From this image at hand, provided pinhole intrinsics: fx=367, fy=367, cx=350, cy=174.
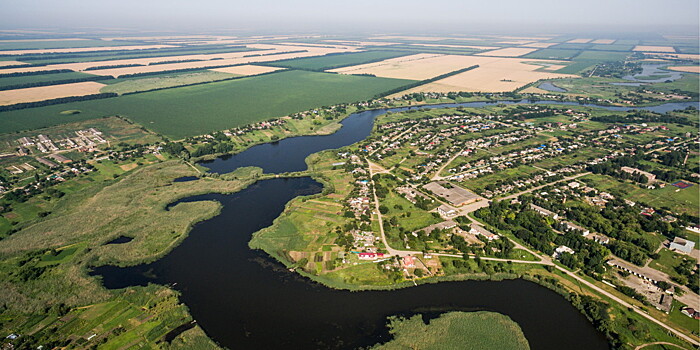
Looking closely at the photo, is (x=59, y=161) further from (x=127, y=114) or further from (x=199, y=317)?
(x=199, y=317)

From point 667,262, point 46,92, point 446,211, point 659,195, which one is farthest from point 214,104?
point 667,262

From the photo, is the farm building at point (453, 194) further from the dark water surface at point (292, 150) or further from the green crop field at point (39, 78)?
the green crop field at point (39, 78)

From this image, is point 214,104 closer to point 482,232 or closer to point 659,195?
point 482,232

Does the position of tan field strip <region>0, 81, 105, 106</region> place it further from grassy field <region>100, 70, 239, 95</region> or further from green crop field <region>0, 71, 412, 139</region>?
green crop field <region>0, 71, 412, 139</region>

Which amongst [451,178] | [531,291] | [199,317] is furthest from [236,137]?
[531,291]

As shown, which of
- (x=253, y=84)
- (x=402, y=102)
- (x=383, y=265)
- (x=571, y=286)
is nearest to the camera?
(x=571, y=286)

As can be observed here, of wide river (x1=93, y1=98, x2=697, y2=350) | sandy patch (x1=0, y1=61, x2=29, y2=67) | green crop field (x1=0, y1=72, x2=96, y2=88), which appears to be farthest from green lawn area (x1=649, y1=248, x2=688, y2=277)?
sandy patch (x1=0, y1=61, x2=29, y2=67)

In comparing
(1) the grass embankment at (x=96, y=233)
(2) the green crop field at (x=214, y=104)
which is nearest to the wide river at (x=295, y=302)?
(1) the grass embankment at (x=96, y=233)
